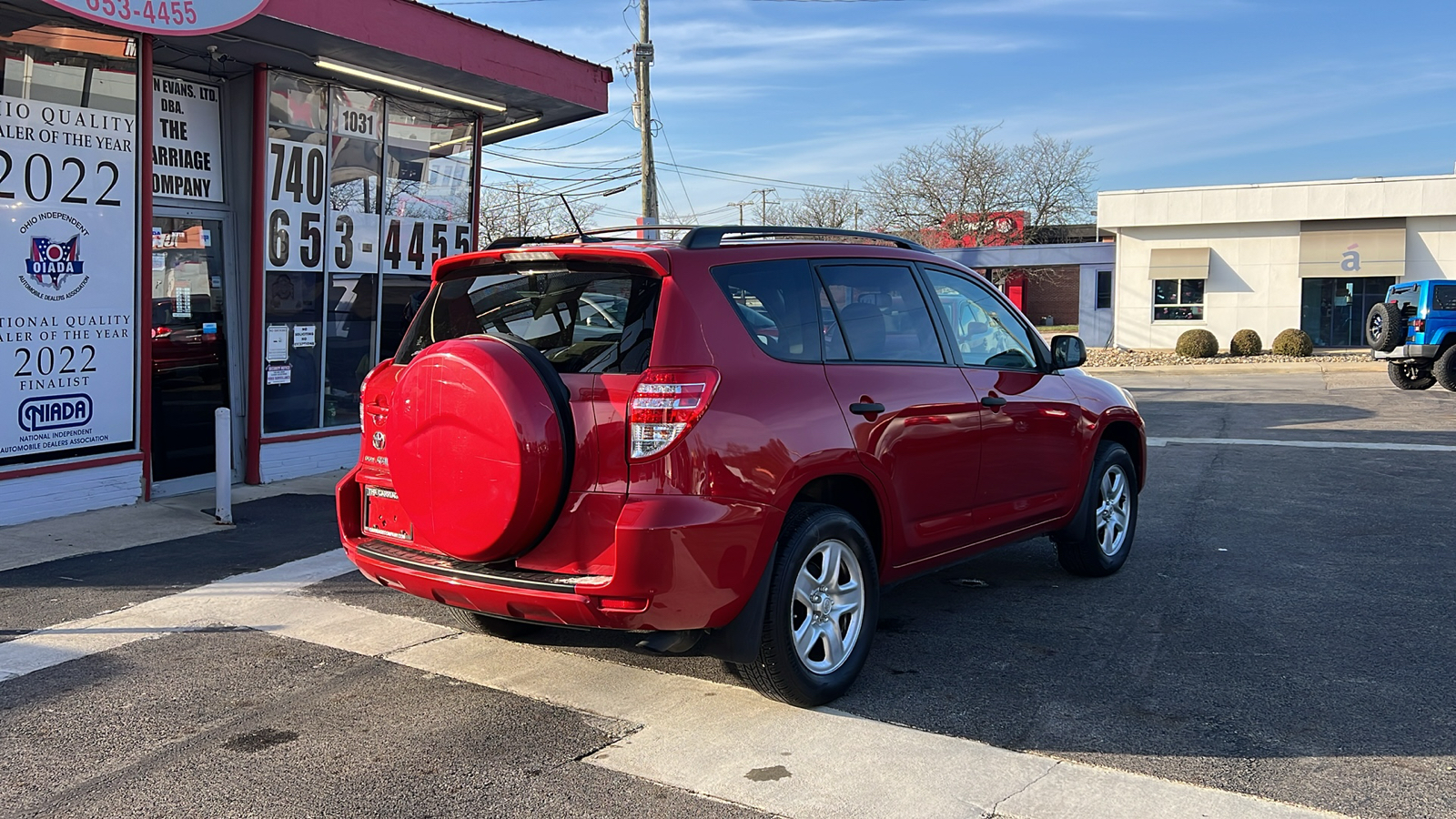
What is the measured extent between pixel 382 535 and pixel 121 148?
18.6ft

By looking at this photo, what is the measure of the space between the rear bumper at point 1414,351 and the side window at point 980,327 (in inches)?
714

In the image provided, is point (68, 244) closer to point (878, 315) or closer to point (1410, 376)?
point (878, 315)

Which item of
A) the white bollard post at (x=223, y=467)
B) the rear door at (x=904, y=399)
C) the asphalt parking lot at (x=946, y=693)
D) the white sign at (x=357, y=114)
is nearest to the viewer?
the asphalt parking lot at (x=946, y=693)

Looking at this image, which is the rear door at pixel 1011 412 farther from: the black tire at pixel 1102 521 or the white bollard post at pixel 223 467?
the white bollard post at pixel 223 467

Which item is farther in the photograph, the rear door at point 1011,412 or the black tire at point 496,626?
the rear door at point 1011,412

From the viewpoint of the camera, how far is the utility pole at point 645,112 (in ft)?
85.4

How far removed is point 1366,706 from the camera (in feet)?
14.9

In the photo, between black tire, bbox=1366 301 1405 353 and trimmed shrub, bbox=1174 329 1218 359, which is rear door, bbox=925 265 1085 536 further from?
trimmed shrub, bbox=1174 329 1218 359

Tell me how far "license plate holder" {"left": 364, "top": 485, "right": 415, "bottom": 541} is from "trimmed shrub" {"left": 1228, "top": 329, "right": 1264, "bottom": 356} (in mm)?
32411

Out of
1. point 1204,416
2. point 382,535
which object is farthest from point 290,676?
point 1204,416

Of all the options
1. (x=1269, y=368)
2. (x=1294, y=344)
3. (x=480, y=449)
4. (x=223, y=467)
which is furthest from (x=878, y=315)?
(x=1294, y=344)

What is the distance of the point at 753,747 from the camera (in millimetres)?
4125

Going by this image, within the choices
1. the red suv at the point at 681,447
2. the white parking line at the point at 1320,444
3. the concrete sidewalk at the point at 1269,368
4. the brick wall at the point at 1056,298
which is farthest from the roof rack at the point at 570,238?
the brick wall at the point at 1056,298

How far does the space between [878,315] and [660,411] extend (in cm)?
149
